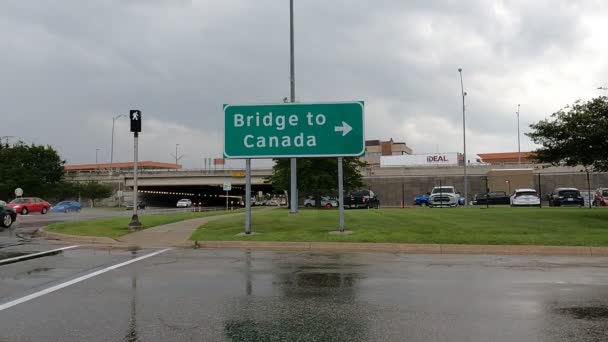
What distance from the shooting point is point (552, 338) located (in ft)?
17.1

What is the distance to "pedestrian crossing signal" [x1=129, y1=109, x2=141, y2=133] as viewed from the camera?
18359 millimetres

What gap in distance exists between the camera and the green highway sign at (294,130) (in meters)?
15.9

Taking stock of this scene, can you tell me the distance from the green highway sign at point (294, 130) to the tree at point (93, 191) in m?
65.8

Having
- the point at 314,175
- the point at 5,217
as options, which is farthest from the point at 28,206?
the point at 314,175

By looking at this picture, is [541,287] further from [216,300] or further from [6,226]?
[6,226]

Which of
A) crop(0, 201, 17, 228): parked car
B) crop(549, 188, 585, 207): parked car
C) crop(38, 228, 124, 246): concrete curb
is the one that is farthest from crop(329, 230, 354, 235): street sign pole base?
crop(549, 188, 585, 207): parked car

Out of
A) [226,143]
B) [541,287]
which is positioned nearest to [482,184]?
[226,143]

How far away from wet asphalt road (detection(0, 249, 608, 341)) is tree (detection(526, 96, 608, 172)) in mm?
10554

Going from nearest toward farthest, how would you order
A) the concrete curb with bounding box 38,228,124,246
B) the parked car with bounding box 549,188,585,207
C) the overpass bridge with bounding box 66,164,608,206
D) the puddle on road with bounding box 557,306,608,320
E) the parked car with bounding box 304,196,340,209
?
the puddle on road with bounding box 557,306,608,320, the concrete curb with bounding box 38,228,124,246, the parked car with bounding box 549,188,585,207, the parked car with bounding box 304,196,340,209, the overpass bridge with bounding box 66,164,608,206

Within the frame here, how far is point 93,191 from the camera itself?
76062mm

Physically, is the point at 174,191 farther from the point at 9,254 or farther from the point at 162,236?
the point at 9,254

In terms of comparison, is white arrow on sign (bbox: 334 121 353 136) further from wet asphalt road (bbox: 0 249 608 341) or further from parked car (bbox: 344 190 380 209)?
parked car (bbox: 344 190 380 209)

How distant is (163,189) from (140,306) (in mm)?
85053

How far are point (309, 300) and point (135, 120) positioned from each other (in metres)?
13.6
